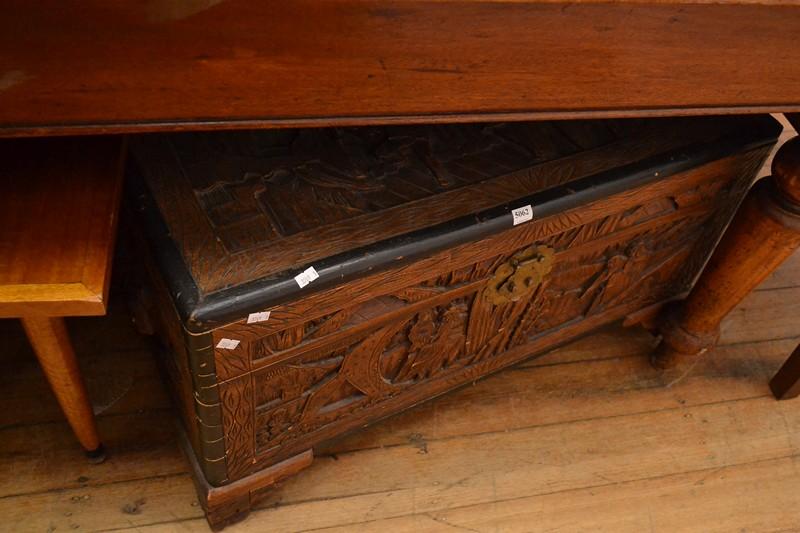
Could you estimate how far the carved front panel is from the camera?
1160 mm

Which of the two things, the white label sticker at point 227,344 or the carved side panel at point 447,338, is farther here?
the carved side panel at point 447,338

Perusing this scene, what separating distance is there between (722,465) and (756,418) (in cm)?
15

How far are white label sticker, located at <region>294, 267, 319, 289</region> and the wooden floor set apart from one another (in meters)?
0.54

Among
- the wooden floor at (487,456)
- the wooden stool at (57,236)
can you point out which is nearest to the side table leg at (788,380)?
the wooden floor at (487,456)

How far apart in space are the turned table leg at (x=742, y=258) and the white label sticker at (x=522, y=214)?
445 mm

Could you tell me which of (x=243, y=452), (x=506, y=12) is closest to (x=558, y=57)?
(x=506, y=12)

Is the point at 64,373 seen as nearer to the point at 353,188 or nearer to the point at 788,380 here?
the point at 353,188

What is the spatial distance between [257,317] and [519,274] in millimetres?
446

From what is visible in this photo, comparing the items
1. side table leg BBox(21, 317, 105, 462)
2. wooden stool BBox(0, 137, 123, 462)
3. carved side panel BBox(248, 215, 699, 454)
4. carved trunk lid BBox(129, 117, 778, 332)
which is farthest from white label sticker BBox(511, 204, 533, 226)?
side table leg BBox(21, 317, 105, 462)

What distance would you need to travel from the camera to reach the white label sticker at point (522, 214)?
1157mm

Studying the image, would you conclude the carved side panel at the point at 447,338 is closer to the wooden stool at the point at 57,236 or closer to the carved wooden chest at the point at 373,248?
the carved wooden chest at the point at 373,248

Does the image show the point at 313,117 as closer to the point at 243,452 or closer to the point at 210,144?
the point at 210,144

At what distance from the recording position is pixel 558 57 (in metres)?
0.94

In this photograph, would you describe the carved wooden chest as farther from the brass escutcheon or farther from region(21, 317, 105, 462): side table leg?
region(21, 317, 105, 462): side table leg
